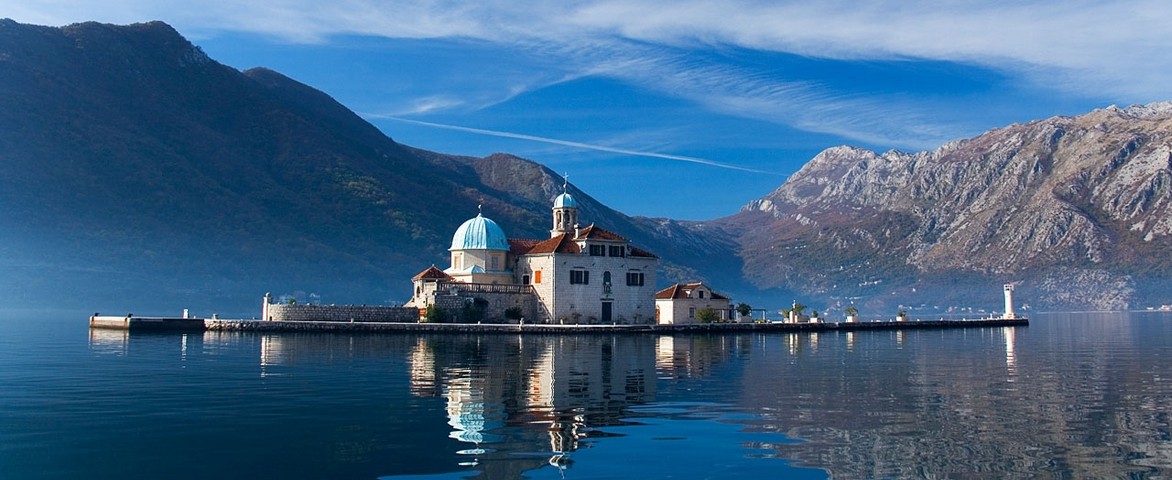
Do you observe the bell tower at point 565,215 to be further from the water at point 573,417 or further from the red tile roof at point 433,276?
the water at point 573,417

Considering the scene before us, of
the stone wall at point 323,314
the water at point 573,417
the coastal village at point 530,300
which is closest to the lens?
the water at point 573,417

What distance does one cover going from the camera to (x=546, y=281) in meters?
84.0

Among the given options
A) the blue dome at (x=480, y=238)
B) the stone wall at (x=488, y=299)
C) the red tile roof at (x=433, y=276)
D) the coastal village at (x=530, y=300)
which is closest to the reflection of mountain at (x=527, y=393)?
the coastal village at (x=530, y=300)

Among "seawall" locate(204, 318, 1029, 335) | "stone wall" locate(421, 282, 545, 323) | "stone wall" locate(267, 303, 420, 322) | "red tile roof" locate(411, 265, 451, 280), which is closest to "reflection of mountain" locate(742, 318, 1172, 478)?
"seawall" locate(204, 318, 1029, 335)

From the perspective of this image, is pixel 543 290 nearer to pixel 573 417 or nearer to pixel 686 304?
pixel 686 304

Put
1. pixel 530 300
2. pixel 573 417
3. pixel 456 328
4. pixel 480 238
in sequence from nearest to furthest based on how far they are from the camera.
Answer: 1. pixel 573 417
2. pixel 456 328
3. pixel 530 300
4. pixel 480 238

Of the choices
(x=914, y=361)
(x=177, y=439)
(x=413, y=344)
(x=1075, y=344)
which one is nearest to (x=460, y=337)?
(x=413, y=344)

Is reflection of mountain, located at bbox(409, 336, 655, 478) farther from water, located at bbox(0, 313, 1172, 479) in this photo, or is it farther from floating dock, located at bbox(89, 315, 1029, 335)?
floating dock, located at bbox(89, 315, 1029, 335)

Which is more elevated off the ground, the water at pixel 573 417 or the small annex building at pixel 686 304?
the small annex building at pixel 686 304

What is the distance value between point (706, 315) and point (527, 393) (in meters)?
59.5

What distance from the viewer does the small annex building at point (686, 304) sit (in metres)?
88.8

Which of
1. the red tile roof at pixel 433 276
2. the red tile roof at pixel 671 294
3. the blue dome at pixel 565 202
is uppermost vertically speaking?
the blue dome at pixel 565 202

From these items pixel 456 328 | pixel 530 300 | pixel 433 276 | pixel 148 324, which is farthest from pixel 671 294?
pixel 148 324

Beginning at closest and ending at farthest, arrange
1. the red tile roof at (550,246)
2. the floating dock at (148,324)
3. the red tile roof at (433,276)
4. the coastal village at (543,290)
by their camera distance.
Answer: the floating dock at (148,324), the coastal village at (543,290), the red tile roof at (550,246), the red tile roof at (433,276)
